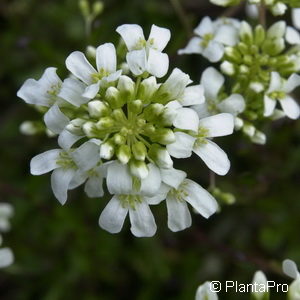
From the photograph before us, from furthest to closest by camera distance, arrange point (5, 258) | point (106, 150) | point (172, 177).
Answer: point (5, 258) → point (172, 177) → point (106, 150)

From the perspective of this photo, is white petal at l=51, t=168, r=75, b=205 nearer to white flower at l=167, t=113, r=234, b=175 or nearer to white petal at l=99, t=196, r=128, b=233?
white petal at l=99, t=196, r=128, b=233

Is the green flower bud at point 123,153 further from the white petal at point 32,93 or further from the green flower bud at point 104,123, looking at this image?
the white petal at point 32,93

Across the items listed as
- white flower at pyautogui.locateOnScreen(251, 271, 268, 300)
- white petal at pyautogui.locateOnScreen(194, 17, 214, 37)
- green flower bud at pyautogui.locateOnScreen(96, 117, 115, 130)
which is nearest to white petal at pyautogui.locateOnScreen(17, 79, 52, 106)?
green flower bud at pyautogui.locateOnScreen(96, 117, 115, 130)

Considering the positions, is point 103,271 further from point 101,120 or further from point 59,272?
point 101,120

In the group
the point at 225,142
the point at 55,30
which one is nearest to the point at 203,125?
the point at 225,142

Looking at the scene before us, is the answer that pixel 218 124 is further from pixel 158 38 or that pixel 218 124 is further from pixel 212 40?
pixel 212 40

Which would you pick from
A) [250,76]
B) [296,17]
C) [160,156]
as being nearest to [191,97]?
[160,156]
